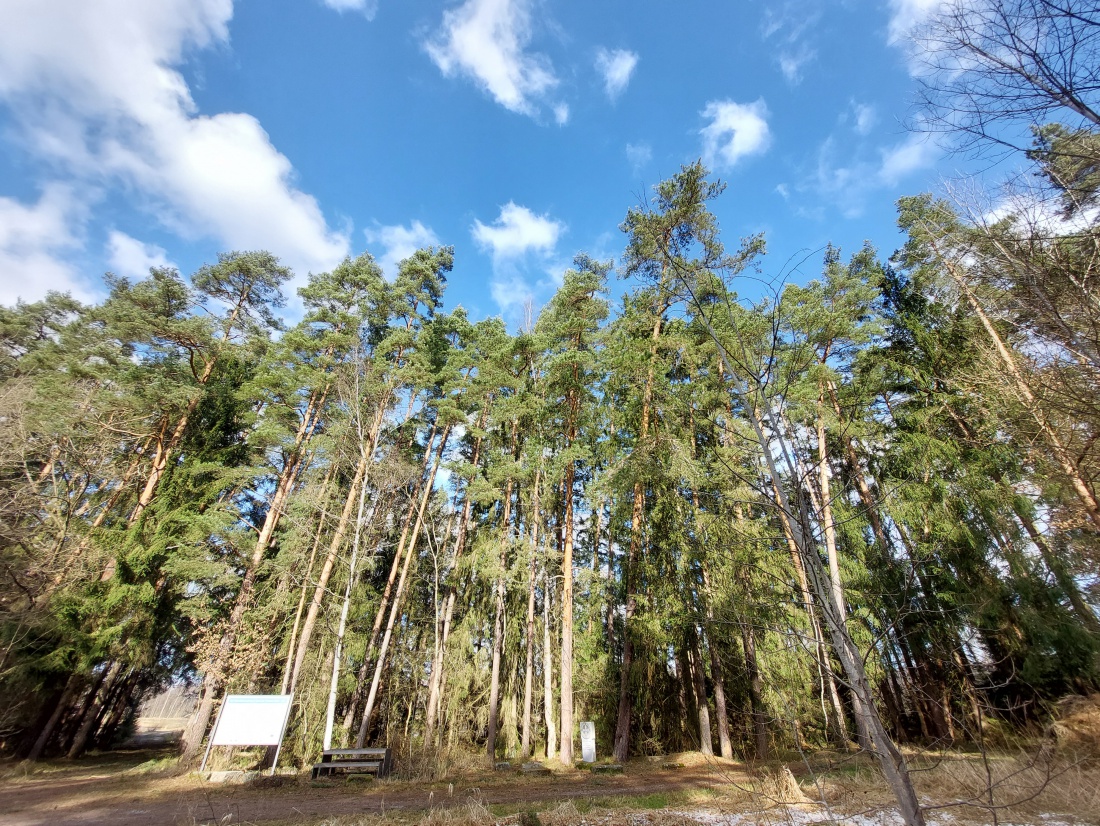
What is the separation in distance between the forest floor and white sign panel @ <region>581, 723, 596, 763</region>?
524mm

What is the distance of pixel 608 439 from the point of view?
530 inches

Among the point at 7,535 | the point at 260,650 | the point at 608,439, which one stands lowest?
the point at 260,650

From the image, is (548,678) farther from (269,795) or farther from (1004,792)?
(1004,792)

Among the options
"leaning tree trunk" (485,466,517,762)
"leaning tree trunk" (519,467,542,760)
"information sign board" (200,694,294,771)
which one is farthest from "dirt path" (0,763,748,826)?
"leaning tree trunk" (519,467,542,760)

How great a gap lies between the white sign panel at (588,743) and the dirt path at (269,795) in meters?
0.69

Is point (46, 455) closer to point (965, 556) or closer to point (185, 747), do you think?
point (185, 747)

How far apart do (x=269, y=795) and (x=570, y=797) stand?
561cm

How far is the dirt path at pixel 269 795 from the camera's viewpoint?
6.59 metres

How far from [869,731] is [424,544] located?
15.7m

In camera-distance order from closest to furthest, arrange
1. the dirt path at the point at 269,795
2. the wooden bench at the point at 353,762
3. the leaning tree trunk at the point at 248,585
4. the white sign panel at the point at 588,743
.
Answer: the dirt path at the point at 269,795 → the wooden bench at the point at 353,762 → the white sign panel at the point at 588,743 → the leaning tree trunk at the point at 248,585

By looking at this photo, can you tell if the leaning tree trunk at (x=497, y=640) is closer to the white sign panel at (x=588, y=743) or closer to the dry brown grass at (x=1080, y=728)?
the white sign panel at (x=588, y=743)

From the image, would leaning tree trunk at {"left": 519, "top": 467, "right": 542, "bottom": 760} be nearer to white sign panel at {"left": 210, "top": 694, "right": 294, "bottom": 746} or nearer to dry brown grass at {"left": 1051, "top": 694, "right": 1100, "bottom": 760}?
white sign panel at {"left": 210, "top": 694, "right": 294, "bottom": 746}

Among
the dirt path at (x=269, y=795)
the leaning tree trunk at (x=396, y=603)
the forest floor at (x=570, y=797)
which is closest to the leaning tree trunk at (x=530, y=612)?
the forest floor at (x=570, y=797)

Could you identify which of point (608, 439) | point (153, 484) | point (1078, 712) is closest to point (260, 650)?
point (153, 484)
